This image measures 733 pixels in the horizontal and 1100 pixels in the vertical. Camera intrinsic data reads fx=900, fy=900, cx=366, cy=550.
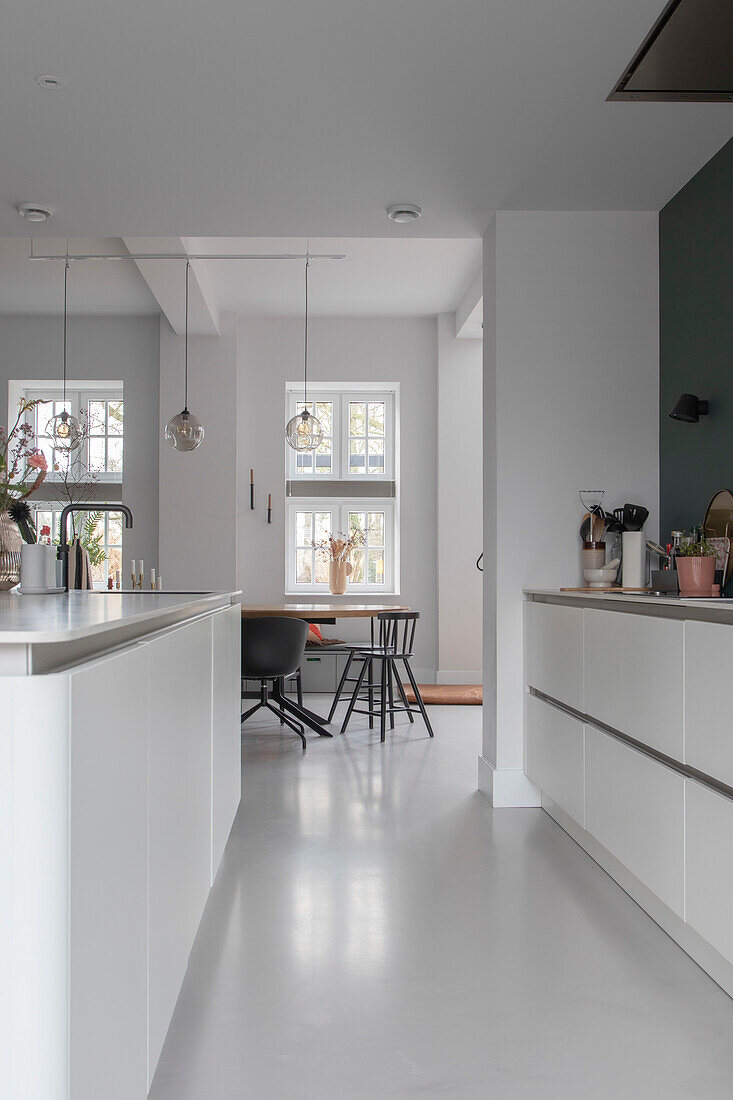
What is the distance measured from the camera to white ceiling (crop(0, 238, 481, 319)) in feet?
20.6

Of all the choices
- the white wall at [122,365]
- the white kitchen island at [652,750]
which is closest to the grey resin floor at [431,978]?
the white kitchen island at [652,750]

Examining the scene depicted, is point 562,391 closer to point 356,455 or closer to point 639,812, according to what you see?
point 639,812

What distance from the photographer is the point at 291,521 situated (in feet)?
27.7

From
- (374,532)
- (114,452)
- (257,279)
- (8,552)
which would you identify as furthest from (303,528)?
(8,552)

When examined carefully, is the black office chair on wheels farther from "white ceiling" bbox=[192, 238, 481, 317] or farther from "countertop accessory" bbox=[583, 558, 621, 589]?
"white ceiling" bbox=[192, 238, 481, 317]

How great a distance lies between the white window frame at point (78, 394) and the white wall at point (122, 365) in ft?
0.50

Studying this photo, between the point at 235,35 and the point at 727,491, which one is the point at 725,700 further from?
the point at 235,35

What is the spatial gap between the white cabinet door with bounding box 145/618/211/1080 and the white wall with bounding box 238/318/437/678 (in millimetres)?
5803

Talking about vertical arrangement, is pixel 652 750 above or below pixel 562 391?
below

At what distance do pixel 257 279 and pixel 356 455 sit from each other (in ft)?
6.81

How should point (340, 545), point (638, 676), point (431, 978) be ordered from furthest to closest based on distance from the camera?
point (340, 545) < point (638, 676) < point (431, 978)

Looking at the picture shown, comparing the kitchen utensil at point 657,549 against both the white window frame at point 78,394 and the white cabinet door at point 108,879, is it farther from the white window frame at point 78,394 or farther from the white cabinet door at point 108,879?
the white window frame at point 78,394

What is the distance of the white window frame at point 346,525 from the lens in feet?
27.7

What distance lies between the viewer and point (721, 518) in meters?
3.42
